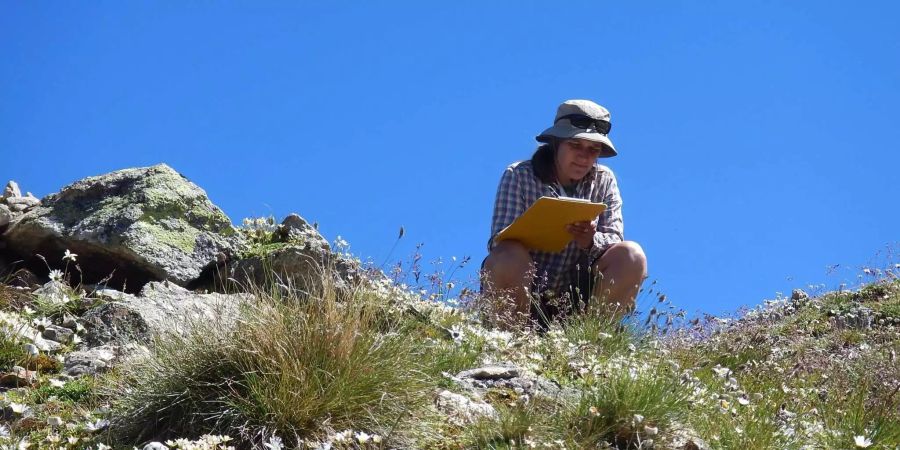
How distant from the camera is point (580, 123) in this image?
8664 mm

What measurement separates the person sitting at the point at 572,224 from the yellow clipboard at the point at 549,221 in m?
0.09

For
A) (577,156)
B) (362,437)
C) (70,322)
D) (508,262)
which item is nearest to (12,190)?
(70,322)

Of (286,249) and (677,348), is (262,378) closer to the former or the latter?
(677,348)

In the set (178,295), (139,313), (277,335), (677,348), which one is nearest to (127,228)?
(178,295)

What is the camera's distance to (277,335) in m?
4.69

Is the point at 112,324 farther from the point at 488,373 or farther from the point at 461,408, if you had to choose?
the point at 461,408

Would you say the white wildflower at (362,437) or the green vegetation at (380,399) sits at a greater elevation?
the green vegetation at (380,399)

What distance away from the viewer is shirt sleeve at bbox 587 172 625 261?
839cm

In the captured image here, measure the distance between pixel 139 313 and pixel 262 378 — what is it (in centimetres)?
203

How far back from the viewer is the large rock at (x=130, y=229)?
792 centimetres

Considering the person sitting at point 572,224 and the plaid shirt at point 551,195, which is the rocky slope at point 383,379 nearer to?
the person sitting at point 572,224

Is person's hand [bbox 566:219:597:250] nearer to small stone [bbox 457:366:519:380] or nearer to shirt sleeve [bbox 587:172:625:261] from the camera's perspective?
shirt sleeve [bbox 587:172:625:261]

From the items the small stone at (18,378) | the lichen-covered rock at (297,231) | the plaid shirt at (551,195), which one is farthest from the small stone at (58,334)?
the plaid shirt at (551,195)

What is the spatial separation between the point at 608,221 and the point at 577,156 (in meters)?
0.65
